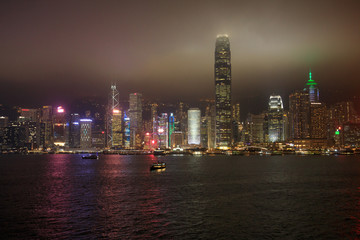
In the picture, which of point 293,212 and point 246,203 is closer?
point 293,212

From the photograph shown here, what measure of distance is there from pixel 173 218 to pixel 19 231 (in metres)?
15.1

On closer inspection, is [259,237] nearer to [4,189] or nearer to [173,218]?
[173,218]

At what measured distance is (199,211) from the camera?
142 feet

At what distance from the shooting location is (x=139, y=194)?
5744 centimetres

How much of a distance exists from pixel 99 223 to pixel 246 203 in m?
20.8

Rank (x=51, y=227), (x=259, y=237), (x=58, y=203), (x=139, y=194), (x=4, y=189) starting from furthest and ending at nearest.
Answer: (x=4, y=189)
(x=139, y=194)
(x=58, y=203)
(x=51, y=227)
(x=259, y=237)

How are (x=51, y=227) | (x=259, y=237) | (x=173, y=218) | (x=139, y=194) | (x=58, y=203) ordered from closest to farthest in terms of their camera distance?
(x=259, y=237) < (x=51, y=227) < (x=173, y=218) < (x=58, y=203) < (x=139, y=194)

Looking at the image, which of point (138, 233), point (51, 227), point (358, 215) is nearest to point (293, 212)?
point (358, 215)

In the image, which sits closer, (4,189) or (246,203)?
(246,203)

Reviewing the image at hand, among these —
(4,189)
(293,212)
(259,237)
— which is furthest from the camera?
(4,189)

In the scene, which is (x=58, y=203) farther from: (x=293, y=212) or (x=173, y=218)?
(x=293, y=212)

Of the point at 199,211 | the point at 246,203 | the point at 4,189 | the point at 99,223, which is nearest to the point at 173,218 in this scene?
the point at 199,211

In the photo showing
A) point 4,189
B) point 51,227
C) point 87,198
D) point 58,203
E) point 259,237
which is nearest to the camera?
point 259,237

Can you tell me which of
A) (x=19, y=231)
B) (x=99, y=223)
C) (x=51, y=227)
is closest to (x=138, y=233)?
(x=99, y=223)
